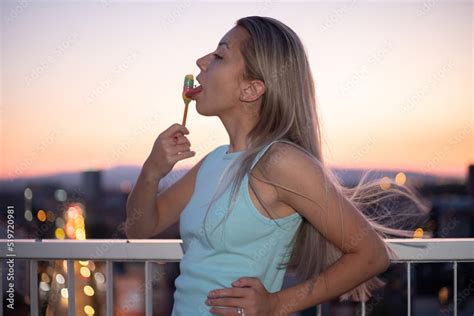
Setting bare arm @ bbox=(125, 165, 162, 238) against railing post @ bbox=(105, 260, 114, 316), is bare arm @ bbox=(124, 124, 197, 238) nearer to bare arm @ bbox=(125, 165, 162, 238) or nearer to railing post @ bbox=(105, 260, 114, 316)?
bare arm @ bbox=(125, 165, 162, 238)

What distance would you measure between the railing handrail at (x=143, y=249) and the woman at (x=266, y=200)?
0.57m

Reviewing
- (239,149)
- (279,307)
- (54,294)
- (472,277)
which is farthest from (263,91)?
(472,277)

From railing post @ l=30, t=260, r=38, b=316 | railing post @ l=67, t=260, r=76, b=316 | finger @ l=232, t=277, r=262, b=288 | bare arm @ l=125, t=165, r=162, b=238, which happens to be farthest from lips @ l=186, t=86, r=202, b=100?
railing post @ l=30, t=260, r=38, b=316

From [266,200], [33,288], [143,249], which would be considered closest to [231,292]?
[266,200]

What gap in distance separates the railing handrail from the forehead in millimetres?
863

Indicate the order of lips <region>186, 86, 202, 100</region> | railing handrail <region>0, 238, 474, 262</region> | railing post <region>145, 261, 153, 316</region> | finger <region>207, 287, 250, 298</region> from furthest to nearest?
railing post <region>145, 261, 153, 316</region>, railing handrail <region>0, 238, 474, 262</region>, lips <region>186, 86, 202, 100</region>, finger <region>207, 287, 250, 298</region>

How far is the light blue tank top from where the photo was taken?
1.24 metres

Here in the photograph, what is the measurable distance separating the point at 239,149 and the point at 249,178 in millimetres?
153

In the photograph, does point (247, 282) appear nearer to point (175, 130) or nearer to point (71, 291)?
point (175, 130)

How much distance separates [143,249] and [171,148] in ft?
2.29

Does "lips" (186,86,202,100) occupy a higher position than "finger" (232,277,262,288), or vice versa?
"lips" (186,86,202,100)

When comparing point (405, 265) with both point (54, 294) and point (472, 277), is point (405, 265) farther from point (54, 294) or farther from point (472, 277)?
point (54, 294)

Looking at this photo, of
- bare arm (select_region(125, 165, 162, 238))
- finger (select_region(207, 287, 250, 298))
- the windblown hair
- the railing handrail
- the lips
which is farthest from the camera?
the railing handrail

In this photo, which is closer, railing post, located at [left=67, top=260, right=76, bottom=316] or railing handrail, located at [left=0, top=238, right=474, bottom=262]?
railing handrail, located at [left=0, top=238, right=474, bottom=262]
